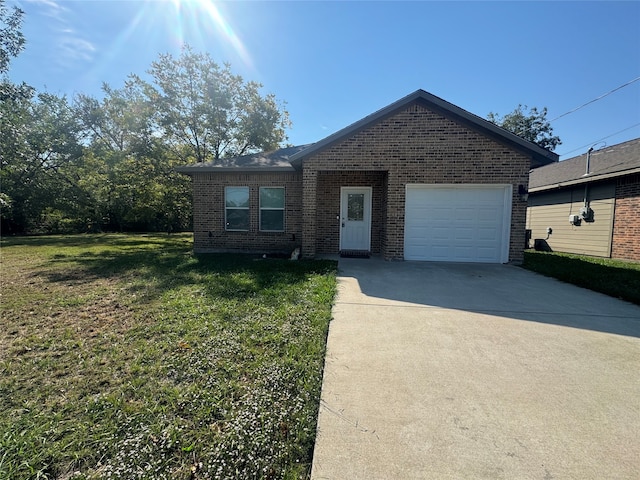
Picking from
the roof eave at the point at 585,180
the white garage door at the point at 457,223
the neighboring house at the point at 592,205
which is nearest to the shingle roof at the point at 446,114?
the white garage door at the point at 457,223

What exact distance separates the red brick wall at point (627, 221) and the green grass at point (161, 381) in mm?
11430

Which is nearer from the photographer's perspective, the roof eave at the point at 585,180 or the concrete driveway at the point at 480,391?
the concrete driveway at the point at 480,391

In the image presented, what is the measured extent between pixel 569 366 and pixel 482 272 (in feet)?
15.0

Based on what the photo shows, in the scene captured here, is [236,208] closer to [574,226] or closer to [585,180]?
[585,180]

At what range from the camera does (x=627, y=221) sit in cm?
995

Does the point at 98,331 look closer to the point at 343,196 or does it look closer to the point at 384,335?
the point at 384,335

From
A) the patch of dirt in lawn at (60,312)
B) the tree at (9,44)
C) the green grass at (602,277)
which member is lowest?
the patch of dirt in lawn at (60,312)

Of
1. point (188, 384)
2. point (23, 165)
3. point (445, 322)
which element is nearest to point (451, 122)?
point (445, 322)

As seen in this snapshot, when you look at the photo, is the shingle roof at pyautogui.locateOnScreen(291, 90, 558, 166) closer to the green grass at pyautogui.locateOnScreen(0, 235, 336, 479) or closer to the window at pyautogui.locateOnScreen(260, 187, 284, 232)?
the window at pyautogui.locateOnScreen(260, 187, 284, 232)

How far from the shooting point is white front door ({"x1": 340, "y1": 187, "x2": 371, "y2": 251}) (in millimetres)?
9656

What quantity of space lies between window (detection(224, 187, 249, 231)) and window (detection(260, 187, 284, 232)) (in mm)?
563

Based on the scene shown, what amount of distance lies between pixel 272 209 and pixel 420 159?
4982 millimetres

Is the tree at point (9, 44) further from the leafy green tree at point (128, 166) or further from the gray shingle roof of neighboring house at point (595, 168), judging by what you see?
the gray shingle roof of neighboring house at point (595, 168)

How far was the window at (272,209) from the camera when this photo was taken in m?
9.90
